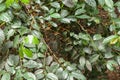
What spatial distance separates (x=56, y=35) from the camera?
4.89 ft

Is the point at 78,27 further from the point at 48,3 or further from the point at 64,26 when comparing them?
the point at 48,3

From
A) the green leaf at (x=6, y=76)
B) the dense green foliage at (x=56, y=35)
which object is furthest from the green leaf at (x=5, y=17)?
the green leaf at (x=6, y=76)

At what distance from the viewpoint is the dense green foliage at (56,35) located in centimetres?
116

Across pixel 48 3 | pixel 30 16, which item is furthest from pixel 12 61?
pixel 48 3

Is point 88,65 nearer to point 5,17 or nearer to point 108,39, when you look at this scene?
point 108,39

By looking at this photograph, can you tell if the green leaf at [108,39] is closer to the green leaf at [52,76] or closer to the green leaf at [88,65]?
the green leaf at [88,65]

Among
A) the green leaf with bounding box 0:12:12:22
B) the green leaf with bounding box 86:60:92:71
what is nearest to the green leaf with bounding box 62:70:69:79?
the green leaf with bounding box 86:60:92:71

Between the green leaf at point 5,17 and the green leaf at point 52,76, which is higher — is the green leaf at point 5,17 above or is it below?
above

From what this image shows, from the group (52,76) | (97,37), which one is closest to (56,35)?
(97,37)

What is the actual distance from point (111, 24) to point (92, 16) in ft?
0.33

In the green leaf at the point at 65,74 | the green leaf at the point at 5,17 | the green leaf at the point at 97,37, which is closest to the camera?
the green leaf at the point at 5,17

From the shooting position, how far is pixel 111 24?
139cm

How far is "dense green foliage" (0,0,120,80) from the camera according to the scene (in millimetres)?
1160

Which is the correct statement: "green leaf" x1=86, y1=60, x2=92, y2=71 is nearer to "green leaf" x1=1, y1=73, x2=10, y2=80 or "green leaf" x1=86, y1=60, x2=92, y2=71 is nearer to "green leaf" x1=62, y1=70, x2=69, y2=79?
"green leaf" x1=62, y1=70, x2=69, y2=79
